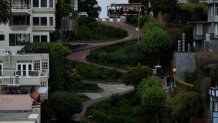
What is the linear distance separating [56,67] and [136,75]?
22.6 feet

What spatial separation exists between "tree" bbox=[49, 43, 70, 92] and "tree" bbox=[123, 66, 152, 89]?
562cm

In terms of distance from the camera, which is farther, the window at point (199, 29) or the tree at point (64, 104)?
the window at point (199, 29)

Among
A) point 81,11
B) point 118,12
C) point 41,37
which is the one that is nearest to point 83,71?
point 41,37

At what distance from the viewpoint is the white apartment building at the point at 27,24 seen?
87.9 metres

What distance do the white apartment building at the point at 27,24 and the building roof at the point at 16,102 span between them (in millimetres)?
21999

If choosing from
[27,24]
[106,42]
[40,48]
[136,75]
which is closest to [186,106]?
[136,75]

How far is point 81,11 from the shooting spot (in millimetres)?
117688

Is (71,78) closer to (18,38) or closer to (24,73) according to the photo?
(24,73)

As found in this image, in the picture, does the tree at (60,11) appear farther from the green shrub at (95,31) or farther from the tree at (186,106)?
the tree at (186,106)

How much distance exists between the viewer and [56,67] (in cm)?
7406

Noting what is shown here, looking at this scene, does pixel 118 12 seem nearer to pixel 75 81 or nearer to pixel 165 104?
pixel 75 81

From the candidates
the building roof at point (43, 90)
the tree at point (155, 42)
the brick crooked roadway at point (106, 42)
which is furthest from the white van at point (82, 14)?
the building roof at point (43, 90)

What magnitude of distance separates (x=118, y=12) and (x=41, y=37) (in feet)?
132

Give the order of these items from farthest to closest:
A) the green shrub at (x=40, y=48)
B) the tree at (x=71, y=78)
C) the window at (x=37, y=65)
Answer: the tree at (x=71, y=78) → the green shrub at (x=40, y=48) → the window at (x=37, y=65)
